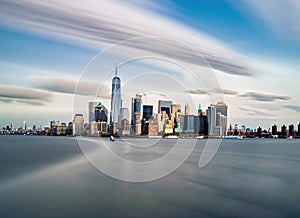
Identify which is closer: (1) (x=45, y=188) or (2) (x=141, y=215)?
(2) (x=141, y=215)

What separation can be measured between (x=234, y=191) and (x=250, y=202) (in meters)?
2.38

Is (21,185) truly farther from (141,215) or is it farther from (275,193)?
(275,193)

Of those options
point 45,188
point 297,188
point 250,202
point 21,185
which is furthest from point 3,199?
point 297,188

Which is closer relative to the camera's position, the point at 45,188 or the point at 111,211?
the point at 111,211

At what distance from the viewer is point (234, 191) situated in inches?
598

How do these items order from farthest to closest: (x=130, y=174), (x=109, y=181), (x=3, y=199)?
(x=130, y=174)
(x=109, y=181)
(x=3, y=199)

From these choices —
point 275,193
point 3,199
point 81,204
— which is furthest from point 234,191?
point 3,199

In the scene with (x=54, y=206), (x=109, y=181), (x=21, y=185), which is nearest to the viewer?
(x=54, y=206)

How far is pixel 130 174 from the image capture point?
20.0m

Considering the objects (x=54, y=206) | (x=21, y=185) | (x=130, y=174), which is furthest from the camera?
(x=130, y=174)

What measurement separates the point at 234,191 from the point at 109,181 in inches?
289

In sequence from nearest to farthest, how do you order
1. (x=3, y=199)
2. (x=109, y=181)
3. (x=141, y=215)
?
1. (x=141, y=215)
2. (x=3, y=199)
3. (x=109, y=181)

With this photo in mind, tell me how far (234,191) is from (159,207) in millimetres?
5618

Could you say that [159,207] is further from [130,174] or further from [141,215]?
[130,174]
